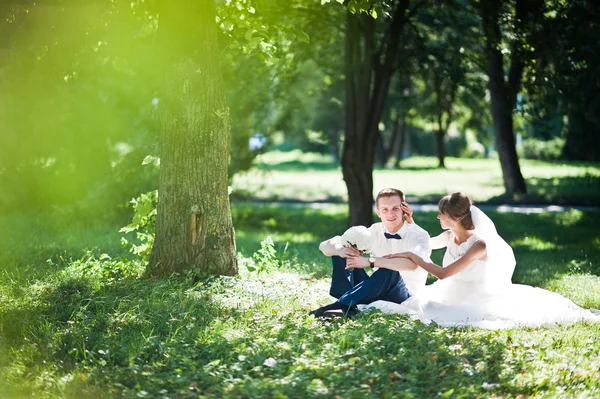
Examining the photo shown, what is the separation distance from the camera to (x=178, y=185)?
8.90m

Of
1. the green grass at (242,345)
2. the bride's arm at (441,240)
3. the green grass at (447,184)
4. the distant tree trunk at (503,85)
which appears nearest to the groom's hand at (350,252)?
the green grass at (242,345)

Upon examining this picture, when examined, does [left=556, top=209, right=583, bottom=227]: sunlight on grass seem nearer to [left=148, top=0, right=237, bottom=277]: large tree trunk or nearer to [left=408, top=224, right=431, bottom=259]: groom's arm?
[left=408, top=224, right=431, bottom=259]: groom's arm

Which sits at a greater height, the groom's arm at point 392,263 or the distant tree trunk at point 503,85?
the distant tree trunk at point 503,85

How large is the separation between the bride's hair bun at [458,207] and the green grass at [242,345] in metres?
1.08

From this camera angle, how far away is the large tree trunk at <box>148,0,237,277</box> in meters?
8.87

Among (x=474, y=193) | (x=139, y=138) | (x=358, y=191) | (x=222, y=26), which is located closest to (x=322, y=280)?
(x=222, y=26)

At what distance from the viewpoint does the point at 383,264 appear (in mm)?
7328

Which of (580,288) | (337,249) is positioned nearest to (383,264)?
(337,249)

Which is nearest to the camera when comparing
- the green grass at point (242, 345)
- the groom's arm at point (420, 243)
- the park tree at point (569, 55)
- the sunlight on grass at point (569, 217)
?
the green grass at point (242, 345)

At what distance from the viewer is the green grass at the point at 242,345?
219 inches

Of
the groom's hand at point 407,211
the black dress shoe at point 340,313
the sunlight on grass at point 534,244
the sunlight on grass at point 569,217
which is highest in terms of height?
the groom's hand at point 407,211

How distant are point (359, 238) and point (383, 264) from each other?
13.1 inches

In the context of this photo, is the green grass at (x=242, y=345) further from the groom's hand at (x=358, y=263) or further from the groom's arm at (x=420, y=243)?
the groom's arm at (x=420, y=243)

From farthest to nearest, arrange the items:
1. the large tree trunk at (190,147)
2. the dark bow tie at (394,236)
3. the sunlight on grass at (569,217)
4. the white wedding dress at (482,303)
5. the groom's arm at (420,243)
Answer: the sunlight on grass at (569,217) → the large tree trunk at (190,147) → the dark bow tie at (394,236) → the groom's arm at (420,243) → the white wedding dress at (482,303)
